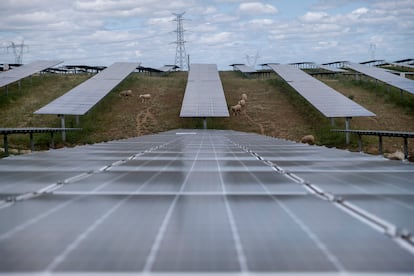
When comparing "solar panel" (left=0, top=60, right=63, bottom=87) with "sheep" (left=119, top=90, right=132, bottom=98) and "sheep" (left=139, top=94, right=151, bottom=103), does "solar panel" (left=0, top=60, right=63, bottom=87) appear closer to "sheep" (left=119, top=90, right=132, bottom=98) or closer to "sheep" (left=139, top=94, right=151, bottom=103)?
"sheep" (left=119, top=90, right=132, bottom=98)

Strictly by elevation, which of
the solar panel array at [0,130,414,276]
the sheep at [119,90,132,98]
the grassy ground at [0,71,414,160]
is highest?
the sheep at [119,90,132,98]

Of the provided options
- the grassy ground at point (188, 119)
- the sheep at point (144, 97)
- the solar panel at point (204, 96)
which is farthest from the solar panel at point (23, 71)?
the solar panel at point (204, 96)

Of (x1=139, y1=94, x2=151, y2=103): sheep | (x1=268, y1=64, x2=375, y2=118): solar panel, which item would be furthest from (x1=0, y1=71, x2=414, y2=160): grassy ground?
(x1=268, y1=64, x2=375, y2=118): solar panel

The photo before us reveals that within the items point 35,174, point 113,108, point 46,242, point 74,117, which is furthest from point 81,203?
point 113,108

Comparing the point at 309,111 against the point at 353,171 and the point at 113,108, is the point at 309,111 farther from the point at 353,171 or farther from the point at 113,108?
the point at 353,171

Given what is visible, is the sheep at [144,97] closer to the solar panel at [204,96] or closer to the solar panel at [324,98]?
the solar panel at [204,96]

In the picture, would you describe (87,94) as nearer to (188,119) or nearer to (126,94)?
(126,94)
